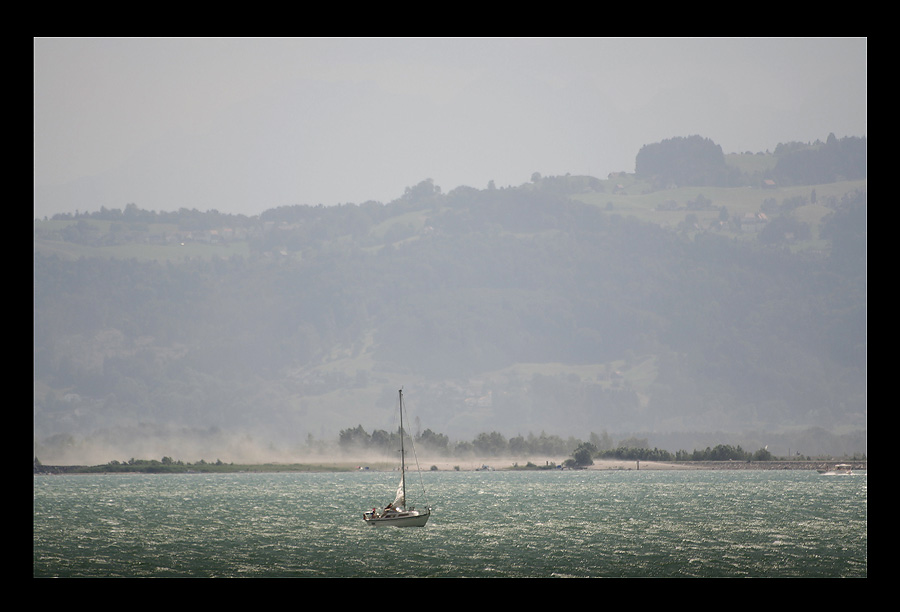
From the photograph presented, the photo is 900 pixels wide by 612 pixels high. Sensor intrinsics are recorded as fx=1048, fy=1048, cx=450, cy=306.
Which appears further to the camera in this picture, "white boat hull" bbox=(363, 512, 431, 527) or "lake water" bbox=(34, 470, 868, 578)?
"white boat hull" bbox=(363, 512, 431, 527)

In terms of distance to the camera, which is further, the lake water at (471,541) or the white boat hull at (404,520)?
the white boat hull at (404,520)

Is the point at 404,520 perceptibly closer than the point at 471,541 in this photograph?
No
